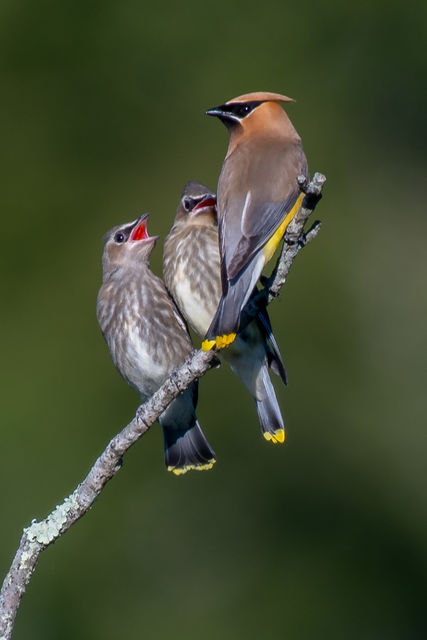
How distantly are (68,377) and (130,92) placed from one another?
7.59 ft

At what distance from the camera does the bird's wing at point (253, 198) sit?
488 cm

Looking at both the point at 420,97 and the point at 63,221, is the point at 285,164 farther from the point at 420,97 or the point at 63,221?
the point at 420,97

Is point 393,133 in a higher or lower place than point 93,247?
higher

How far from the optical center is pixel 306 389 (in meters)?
9.08

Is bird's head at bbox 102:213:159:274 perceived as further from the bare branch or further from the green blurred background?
the green blurred background

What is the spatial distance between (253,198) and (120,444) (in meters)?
1.04

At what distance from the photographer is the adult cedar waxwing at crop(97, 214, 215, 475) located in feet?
19.2

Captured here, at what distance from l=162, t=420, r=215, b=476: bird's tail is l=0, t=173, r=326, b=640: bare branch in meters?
1.44

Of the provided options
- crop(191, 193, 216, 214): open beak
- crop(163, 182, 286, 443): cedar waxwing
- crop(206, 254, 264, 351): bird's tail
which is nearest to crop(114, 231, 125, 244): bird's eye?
crop(163, 182, 286, 443): cedar waxwing

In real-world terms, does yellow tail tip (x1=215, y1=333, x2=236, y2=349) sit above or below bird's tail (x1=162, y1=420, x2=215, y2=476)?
above

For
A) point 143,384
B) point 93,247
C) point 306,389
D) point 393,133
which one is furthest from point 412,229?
point 143,384

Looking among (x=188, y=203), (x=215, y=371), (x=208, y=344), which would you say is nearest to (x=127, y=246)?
(x=188, y=203)

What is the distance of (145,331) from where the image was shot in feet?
19.2

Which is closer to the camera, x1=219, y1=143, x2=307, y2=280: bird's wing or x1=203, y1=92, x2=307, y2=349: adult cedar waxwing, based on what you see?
x1=203, y1=92, x2=307, y2=349: adult cedar waxwing
